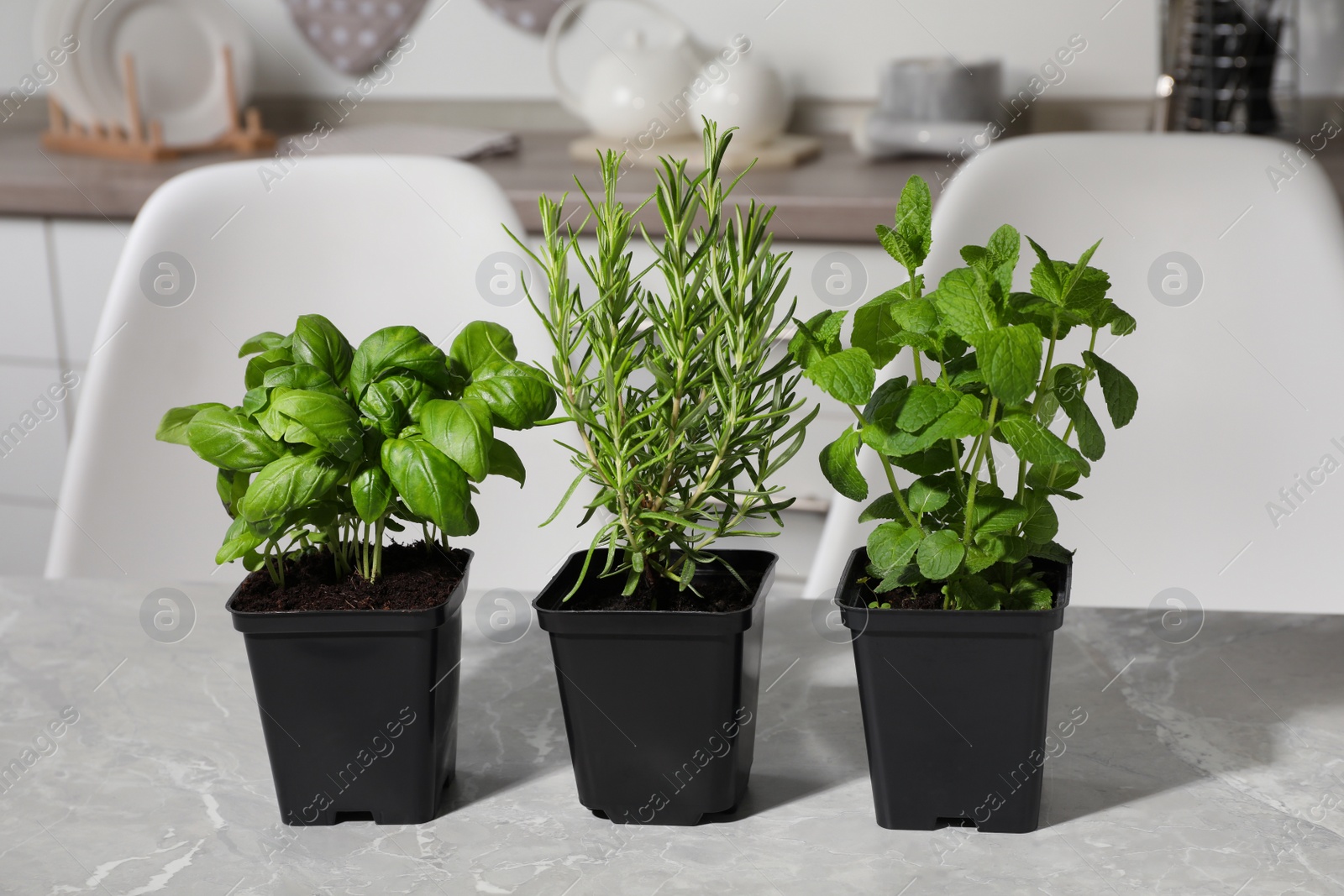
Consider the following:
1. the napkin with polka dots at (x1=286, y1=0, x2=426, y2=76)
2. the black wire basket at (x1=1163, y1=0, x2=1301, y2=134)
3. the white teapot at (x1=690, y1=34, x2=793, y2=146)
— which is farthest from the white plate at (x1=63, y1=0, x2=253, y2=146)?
the black wire basket at (x1=1163, y1=0, x2=1301, y2=134)

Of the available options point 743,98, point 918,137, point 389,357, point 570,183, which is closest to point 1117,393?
point 389,357

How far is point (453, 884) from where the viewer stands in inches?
22.9

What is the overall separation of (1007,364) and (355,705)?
0.36 metres

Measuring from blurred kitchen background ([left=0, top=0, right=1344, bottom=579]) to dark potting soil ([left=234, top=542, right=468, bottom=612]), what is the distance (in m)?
1.32

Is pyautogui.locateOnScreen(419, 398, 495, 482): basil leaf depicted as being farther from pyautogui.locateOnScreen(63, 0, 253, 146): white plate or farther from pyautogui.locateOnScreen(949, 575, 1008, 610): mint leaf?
pyautogui.locateOnScreen(63, 0, 253, 146): white plate

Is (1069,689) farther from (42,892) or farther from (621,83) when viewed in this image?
(621,83)

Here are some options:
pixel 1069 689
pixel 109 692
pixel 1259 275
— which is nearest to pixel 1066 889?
pixel 1069 689

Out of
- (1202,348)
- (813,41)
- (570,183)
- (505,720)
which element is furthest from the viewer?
(813,41)

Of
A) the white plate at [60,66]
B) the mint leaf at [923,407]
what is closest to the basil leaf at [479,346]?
the mint leaf at [923,407]

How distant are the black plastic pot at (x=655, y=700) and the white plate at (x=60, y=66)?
230cm

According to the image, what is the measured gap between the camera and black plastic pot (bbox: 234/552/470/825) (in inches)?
23.3

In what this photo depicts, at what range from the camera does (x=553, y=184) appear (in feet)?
6.65

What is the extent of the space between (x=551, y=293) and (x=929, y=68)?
1799 millimetres

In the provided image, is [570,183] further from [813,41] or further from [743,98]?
[813,41]
